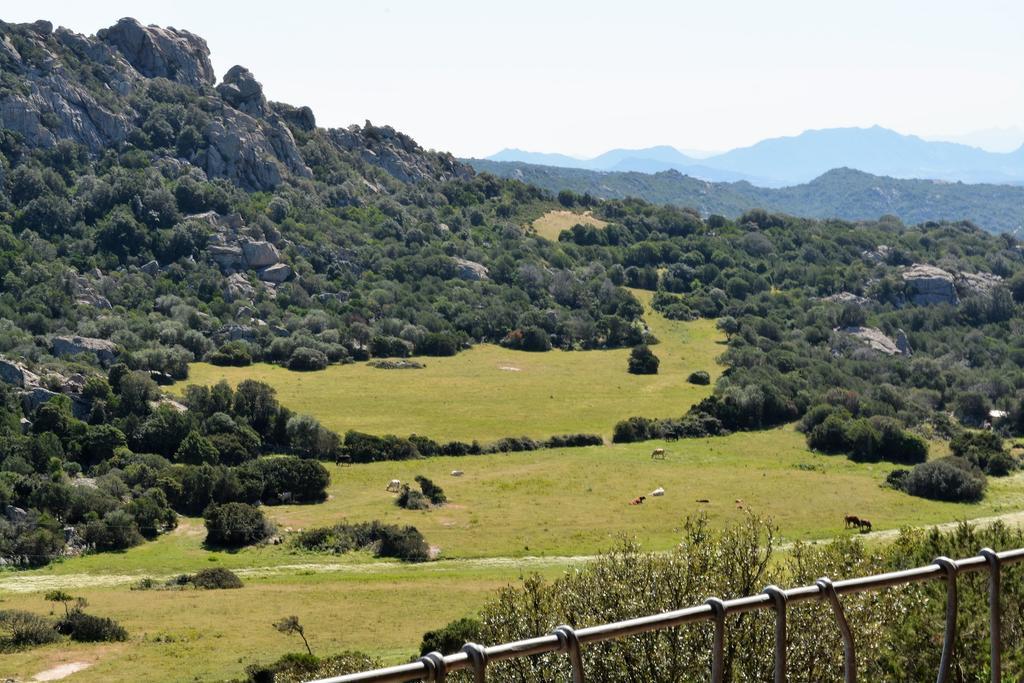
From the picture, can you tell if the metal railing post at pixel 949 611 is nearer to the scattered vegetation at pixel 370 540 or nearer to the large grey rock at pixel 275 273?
the scattered vegetation at pixel 370 540

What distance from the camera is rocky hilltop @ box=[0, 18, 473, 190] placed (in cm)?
13350

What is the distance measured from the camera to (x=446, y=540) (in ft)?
183

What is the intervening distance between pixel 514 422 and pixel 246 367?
29.0 m

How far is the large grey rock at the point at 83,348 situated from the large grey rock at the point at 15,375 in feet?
40.5

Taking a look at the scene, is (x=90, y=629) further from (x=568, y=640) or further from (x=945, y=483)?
(x=945, y=483)

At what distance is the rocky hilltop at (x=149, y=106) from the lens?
133500mm

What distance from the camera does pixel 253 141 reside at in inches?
5758

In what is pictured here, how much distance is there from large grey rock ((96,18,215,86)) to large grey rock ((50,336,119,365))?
3024 inches

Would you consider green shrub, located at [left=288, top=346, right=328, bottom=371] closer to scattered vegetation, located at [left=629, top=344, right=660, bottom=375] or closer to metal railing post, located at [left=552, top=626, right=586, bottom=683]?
scattered vegetation, located at [left=629, top=344, right=660, bottom=375]

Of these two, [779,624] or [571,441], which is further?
[571,441]

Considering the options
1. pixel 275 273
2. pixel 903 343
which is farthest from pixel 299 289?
pixel 903 343

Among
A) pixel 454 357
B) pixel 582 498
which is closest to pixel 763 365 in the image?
pixel 454 357

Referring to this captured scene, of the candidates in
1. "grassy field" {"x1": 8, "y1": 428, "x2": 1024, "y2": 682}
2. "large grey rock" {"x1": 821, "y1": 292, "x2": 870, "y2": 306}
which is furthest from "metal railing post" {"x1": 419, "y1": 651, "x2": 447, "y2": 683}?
"large grey rock" {"x1": 821, "y1": 292, "x2": 870, "y2": 306}

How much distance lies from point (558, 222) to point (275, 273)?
54643 millimetres
